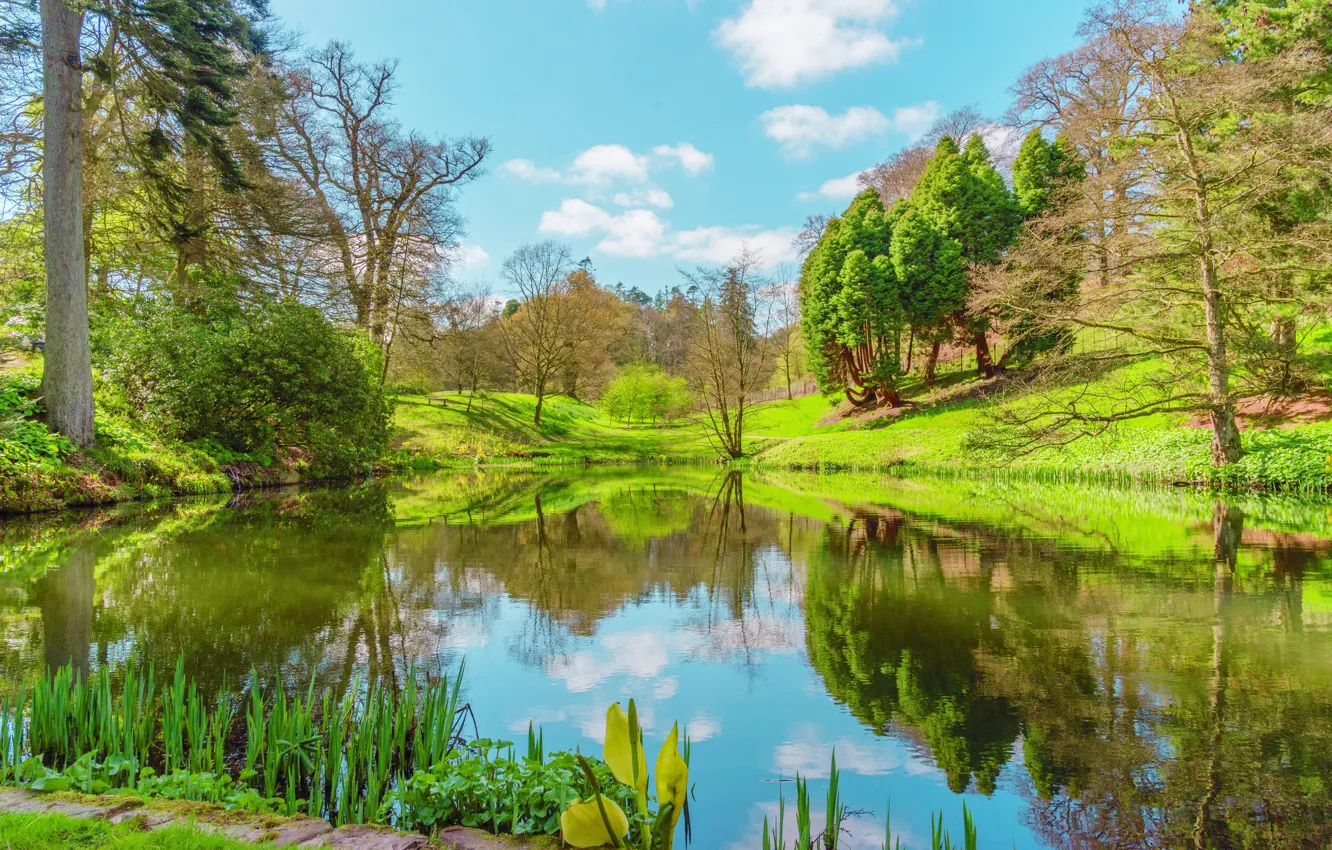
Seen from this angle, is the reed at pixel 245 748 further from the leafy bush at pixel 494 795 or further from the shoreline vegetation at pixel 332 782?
the leafy bush at pixel 494 795

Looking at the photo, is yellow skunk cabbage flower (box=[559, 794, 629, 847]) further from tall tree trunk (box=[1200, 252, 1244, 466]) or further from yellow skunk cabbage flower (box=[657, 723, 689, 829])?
tall tree trunk (box=[1200, 252, 1244, 466])

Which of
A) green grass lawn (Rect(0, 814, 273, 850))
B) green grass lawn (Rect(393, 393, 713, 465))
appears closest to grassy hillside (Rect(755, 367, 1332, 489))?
green grass lawn (Rect(393, 393, 713, 465))

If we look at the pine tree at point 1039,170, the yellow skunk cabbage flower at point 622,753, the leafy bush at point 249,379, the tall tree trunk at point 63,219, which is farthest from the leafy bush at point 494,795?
the pine tree at point 1039,170

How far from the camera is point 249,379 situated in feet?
59.2

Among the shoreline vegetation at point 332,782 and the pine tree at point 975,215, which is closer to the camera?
the shoreline vegetation at point 332,782

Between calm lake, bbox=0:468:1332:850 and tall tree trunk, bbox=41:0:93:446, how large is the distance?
2711mm

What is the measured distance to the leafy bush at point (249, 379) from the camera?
1680cm

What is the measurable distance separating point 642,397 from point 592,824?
44.6m

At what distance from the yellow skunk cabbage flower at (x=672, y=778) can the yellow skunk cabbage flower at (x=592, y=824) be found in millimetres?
148

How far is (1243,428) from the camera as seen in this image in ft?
58.7

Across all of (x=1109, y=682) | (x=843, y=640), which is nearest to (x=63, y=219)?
(x=843, y=640)

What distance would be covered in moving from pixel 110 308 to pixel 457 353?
18.4m

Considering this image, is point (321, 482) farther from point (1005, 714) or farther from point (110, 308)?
point (1005, 714)

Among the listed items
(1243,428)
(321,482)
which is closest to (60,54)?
(321,482)
